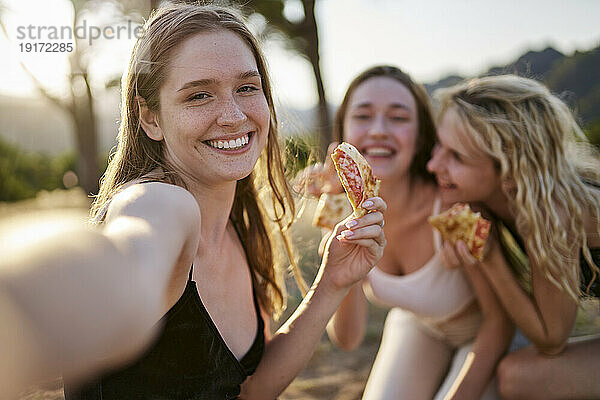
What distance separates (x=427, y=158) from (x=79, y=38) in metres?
1.63

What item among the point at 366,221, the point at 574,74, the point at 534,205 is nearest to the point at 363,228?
the point at 366,221

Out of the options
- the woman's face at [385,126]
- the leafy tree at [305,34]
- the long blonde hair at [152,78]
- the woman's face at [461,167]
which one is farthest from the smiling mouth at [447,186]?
the leafy tree at [305,34]

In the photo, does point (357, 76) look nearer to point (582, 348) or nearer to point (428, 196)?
point (428, 196)

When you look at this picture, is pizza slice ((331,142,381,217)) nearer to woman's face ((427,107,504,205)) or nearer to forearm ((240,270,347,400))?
forearm ((240,270,347,400))

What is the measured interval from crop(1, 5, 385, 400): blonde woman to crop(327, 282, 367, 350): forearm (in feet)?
2.24

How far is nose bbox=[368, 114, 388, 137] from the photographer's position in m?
2.53

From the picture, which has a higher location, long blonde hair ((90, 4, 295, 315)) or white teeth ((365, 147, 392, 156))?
long blonde hair ((90, 4, 295, 315))

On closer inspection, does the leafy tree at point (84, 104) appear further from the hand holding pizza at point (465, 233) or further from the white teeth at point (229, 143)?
the hand holding pizza at point (465, 233)

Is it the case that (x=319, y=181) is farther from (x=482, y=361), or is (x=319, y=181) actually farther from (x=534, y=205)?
(x=482, y=361)

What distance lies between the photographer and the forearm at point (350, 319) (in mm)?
2513

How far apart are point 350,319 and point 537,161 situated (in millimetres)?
1057

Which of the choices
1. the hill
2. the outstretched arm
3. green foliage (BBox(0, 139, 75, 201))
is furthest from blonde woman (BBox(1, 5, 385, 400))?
green foliage (BBox(0, 139, 75, 201))

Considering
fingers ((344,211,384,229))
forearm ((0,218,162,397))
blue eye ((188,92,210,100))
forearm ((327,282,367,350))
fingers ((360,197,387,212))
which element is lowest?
forearm ((327,282,367,350))

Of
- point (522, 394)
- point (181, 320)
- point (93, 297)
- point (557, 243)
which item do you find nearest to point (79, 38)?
point (181, 320)
